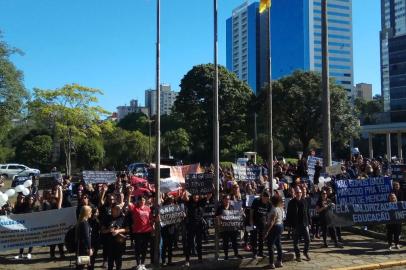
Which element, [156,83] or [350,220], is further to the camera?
[350,220]

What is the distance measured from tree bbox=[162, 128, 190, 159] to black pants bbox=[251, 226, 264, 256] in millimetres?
46829

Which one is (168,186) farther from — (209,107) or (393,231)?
(209,107)

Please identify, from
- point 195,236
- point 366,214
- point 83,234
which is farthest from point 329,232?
point 83,234

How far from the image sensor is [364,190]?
50.1 ft

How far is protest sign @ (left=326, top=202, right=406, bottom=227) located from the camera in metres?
14.7

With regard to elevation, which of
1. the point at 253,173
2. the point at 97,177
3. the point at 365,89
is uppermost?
the point at 365,89

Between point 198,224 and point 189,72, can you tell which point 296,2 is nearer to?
point 189,72

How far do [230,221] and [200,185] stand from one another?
1.52 m

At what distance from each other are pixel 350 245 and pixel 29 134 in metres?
56.0

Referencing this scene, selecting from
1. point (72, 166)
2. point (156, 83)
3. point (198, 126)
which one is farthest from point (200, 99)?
point (156, 83)

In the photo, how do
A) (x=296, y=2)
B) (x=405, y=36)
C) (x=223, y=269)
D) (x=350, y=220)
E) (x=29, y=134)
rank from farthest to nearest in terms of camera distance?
(x=296, y=2) < (x=405, y=36) < (x=29, y=134) < (x=350, y=220) < (x=223, y=269)

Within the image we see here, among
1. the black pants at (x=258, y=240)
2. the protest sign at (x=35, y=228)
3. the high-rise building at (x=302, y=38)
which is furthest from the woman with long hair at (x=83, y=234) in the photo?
the high-rise building at (x=302, y=38)

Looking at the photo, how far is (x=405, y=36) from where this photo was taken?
328ft

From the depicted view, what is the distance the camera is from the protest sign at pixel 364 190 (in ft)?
49.4
